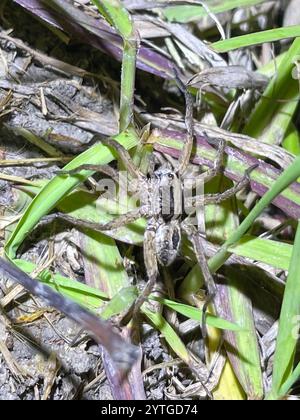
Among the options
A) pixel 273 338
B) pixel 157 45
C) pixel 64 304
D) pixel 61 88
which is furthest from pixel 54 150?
pixel 273 338

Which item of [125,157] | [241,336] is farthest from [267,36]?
[241,336]

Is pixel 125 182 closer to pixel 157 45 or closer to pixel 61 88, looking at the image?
pixel 61 88

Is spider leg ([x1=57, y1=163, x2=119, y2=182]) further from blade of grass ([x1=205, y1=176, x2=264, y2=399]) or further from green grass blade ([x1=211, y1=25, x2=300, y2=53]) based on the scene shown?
green grass blade ([x1=211, y1=25, x2=300, y2=53])

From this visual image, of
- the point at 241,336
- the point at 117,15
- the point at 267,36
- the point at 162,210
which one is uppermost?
the point at 117,15

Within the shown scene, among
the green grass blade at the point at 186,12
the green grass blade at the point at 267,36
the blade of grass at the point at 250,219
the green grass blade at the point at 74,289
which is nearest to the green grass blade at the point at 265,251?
the blade of grass at the point at 250,219

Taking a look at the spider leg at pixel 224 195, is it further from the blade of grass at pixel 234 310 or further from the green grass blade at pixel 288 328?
the green grass blade at pixel 288 328

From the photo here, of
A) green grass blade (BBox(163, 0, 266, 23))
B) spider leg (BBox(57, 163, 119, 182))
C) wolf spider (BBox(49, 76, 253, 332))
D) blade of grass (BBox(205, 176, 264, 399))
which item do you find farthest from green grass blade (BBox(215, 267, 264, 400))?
green grass blade (BBox(163, 0, 266, 23))

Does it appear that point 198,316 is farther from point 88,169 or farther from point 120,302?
point 88,169
